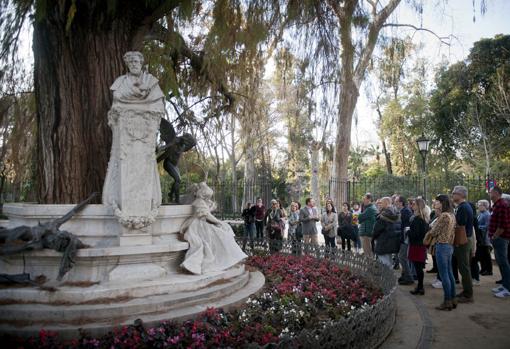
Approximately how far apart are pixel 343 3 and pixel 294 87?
125 centimetres

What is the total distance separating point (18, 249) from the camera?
423 cm

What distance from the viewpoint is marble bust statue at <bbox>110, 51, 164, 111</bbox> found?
15.7 feet

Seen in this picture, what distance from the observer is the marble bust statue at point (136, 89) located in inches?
189

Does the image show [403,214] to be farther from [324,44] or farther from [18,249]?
[18,249]

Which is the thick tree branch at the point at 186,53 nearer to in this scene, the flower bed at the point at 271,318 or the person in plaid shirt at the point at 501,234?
the flower bed at the point at 271,318

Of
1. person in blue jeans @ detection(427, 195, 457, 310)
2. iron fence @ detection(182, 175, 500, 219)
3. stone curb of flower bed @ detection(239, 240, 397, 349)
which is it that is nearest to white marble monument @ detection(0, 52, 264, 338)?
stone curb of flower bed @ detection(239, 240, 397, 349)

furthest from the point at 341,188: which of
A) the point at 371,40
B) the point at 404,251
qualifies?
the point at 371,40

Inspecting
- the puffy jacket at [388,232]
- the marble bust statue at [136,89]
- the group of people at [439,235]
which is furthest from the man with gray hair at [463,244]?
the marble bust statue at [136,89]

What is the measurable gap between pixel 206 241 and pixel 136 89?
2196mm

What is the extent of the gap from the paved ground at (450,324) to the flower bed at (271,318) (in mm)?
530

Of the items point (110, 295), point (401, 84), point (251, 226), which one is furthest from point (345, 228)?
point (110, 295)

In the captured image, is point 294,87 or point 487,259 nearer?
point 294,87

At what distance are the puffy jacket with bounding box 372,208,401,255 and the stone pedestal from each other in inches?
173

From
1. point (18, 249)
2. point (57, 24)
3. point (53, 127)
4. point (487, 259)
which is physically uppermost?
point (57, 24)
